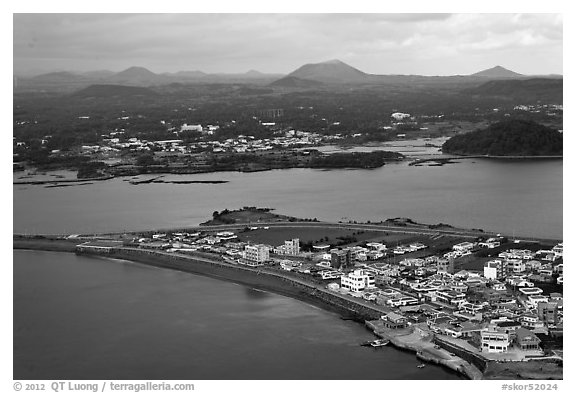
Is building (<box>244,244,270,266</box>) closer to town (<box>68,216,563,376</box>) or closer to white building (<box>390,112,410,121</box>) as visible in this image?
town (<box>68,216,563,376</box>)

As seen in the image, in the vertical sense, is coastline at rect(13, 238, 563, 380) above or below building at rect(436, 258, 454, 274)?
below

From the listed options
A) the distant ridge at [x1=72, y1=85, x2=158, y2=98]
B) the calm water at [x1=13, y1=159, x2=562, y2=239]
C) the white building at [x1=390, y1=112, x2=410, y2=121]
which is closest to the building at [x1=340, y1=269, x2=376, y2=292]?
the calm water at [x1=13, y1=159, x2=562, y2=239]

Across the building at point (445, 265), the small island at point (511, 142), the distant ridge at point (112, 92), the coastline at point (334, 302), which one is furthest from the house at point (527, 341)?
the distant ridge at point (112, 92)

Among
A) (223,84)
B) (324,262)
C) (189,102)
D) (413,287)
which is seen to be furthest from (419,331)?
(223,84)

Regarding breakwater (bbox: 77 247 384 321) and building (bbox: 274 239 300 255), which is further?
building (bbox: 274 239 300 255)

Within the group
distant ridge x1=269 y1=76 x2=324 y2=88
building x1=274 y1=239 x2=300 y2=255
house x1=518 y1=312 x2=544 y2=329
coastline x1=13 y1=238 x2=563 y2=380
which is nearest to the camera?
coastline x1=13 y1=238 x2=563 y2=380

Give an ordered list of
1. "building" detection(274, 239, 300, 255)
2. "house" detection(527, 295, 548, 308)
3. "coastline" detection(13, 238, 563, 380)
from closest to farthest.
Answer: "coastline" detection(13, 238, 563, 380) < "house" detection(527, 295, 548, 308) < "building" detection(274, 239, 300, 255)

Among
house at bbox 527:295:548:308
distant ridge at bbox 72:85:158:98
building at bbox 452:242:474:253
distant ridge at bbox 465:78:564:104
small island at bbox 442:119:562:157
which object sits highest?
distant ridge at bbox 72:85:158:98
